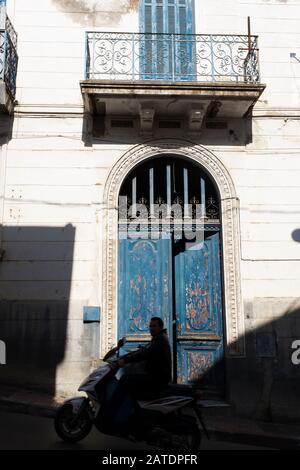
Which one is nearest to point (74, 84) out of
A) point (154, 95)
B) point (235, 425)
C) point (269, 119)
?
point (154, 95)

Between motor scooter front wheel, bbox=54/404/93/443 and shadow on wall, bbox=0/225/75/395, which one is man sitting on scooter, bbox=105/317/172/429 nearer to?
motor scooter front wheel, bbox=54/404/93/443

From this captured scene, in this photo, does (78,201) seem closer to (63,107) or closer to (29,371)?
(63,107)

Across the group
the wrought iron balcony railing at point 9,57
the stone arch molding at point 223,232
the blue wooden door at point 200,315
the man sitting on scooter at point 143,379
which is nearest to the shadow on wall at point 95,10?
the wrought iron balcony railing at point 9,57

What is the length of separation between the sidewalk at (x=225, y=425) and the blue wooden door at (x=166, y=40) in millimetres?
5474

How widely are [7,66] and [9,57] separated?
0.73 ft

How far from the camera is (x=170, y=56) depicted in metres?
7.89

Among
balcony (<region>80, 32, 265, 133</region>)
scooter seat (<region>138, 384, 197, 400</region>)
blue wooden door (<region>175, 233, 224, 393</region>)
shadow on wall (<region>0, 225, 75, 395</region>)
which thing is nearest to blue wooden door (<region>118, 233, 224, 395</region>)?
blue wooden door (<region>175, 233, 224, 393</region>)

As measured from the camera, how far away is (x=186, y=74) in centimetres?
772

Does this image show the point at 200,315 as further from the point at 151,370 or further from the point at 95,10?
the point at 95,10

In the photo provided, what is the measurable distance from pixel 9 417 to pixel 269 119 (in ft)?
20.9

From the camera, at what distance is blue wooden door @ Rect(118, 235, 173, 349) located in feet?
23.6

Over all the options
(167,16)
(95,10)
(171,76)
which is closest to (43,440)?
(171,76)

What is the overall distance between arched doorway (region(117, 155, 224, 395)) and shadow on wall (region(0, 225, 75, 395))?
0.97 m

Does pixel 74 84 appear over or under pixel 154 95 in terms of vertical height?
over
